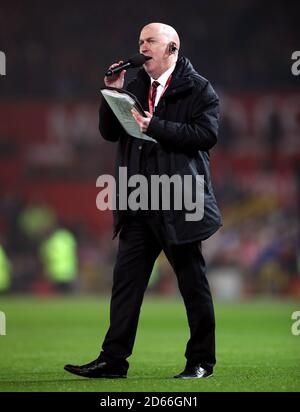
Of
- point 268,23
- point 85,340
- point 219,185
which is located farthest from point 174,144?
point 268,23

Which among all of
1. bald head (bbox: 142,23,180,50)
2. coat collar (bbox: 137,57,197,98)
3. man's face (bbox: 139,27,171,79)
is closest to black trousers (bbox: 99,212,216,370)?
coat collar (bbox: 137,57,197,98)

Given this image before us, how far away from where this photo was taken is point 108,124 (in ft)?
20.7

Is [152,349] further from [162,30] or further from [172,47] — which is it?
[162,30]

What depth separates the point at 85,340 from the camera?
9656mm

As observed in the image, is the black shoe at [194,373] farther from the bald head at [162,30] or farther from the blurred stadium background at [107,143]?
the blurred stadium background at [107,143]

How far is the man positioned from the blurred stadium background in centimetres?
1394

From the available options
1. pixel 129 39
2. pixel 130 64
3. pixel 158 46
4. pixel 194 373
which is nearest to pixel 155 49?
pixel 158 46

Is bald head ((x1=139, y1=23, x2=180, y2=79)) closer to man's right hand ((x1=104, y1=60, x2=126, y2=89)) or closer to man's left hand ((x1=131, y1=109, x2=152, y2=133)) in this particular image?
man's right hand ((x1=104, y1=60, x2=126, y2=89))

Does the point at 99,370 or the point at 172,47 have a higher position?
the point at 172,47

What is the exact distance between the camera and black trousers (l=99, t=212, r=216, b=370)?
6199 millimetres

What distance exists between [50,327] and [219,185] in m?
13.6

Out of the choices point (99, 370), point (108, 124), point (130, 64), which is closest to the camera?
point (130, 64)

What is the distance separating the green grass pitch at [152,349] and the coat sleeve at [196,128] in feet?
4.34

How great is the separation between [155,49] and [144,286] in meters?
1.37
